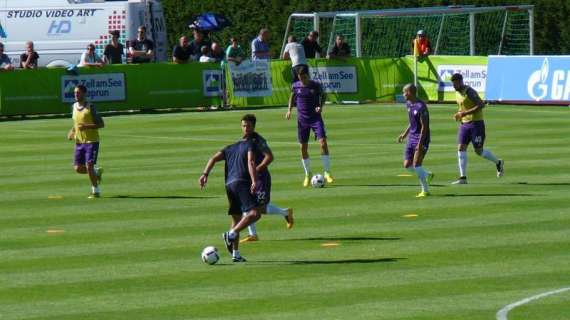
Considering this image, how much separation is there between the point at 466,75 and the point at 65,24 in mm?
13293

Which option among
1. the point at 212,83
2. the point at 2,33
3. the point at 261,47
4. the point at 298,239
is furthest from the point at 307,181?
the point at 2,33

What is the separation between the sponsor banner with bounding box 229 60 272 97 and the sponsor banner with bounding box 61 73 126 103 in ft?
11.2

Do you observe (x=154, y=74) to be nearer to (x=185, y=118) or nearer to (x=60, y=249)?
(x=185, y=118)

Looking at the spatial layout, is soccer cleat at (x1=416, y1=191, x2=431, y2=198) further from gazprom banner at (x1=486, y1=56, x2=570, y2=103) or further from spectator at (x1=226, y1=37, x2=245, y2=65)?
spectator at (x1=226, y1=37, x2=245, y2=65)

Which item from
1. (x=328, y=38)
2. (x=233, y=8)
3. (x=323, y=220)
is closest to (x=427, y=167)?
(x=323, y=220)

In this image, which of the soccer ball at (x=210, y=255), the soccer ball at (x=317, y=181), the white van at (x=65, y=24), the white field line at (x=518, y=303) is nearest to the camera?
the white field line at (x=518, y=303)

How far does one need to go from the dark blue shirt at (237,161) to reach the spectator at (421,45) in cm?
2831

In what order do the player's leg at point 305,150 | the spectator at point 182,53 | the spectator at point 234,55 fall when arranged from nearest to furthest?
the player's leg at point 305,150 < the spectator at point 182,53 < the spectator at point 234,55

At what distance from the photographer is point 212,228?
68.8 feet

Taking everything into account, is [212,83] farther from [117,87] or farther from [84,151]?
[84,151]

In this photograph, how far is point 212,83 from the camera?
147ft

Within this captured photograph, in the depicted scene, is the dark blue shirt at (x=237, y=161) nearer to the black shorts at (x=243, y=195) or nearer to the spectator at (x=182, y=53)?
the black shorts at (x=243, y=195)

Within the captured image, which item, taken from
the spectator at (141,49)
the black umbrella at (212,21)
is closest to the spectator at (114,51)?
the spectator at (141,49)

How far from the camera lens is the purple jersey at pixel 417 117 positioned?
965 inches
